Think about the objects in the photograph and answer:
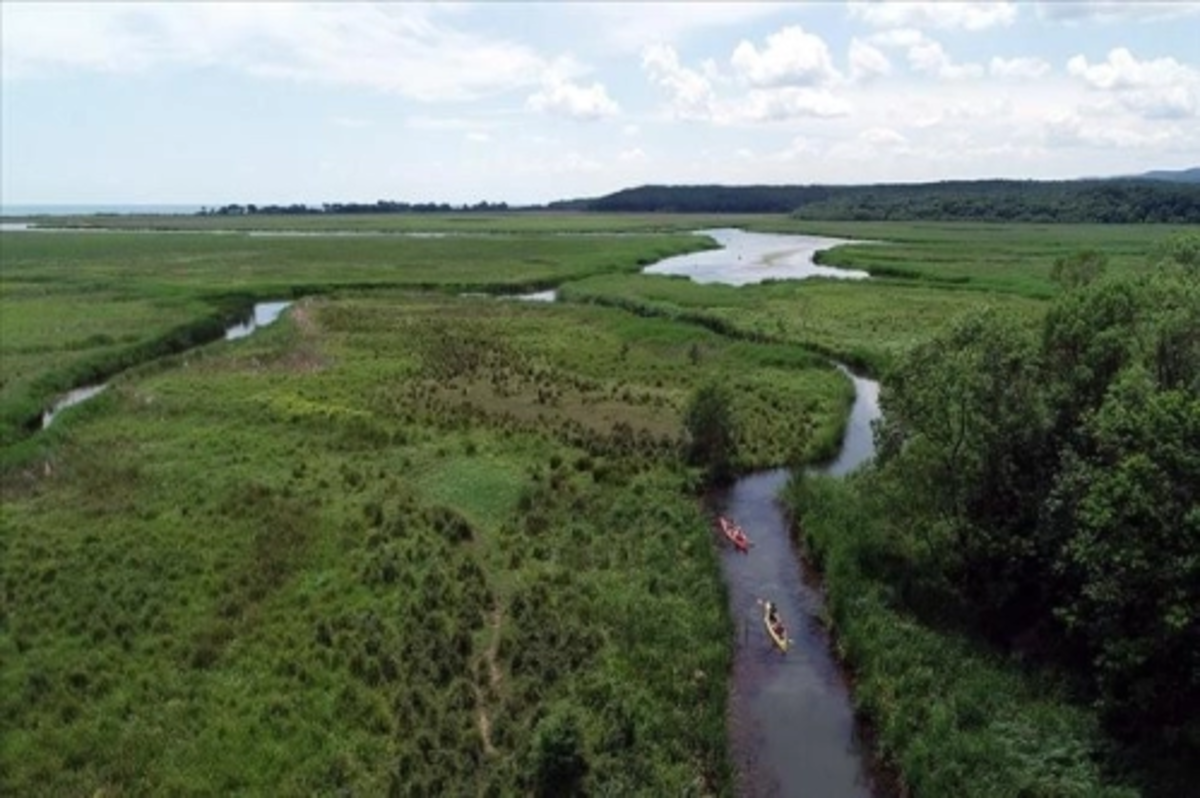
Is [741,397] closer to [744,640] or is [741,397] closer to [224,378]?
[744,640]

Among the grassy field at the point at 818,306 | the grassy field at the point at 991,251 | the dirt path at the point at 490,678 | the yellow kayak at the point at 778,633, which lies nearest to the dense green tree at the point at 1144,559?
the yellow kayak at the point at 778,633

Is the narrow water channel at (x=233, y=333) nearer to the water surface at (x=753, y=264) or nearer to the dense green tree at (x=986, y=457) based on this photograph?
the dense green tree at (x=986, y=457)

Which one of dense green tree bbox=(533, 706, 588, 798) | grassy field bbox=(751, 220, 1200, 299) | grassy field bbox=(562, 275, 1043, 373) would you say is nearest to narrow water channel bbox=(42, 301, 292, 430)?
grassy field bbox=(562, 275, 1043, 373)

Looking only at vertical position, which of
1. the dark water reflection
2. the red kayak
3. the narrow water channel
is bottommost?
the dark water reflection

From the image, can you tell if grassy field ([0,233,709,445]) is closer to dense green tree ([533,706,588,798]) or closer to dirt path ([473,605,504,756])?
dirt path ([473,605,504,756])

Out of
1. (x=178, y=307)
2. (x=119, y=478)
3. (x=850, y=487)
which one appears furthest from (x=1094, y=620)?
(x=178, y=307)

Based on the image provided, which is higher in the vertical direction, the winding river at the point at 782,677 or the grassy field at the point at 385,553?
Result: the grassy field at the point at 385,553

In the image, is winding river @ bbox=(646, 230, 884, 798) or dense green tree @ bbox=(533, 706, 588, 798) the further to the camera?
winding river @ bbox=(646, 230, 884, 798)
